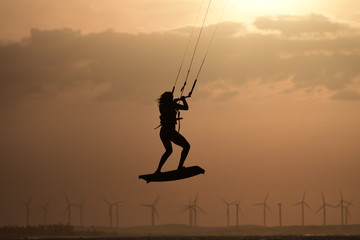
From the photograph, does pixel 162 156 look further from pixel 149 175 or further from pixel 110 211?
pixel 110 211

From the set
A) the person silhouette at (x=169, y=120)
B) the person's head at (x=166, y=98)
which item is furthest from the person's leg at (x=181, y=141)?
the person's head at (x=166, y=98)

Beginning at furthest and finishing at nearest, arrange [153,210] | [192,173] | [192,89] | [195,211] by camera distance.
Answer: [195,211] → [153,210] → [192,173] → [192,89]

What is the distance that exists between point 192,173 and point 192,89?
3.64 m

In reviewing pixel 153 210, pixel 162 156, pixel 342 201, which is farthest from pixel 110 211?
pixel 162 156

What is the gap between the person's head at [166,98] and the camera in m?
32.9

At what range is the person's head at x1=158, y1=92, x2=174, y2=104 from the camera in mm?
32938

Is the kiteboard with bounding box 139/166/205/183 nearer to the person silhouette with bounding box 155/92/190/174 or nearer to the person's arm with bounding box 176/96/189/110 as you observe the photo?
the person silhouette with bounding box 155/92/190/174

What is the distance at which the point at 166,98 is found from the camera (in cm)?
3297

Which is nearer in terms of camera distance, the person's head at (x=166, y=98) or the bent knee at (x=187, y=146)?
the person's head at (x=166, y=98)

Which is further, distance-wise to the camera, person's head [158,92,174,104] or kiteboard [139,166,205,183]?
kiteboard [139,166,205,183]

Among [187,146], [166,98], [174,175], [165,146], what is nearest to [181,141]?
[187,146]

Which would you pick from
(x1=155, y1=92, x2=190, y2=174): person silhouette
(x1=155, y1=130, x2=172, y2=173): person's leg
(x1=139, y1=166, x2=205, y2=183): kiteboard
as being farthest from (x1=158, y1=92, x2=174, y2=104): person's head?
(x1=139, y1=166, x2=205, y2=183): kiteboard

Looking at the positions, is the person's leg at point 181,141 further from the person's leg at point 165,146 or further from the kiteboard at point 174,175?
the kiteboard at point 174,175

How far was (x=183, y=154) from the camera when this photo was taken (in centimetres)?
3331
